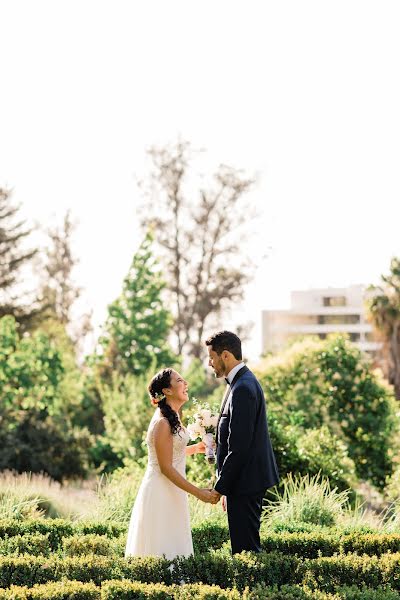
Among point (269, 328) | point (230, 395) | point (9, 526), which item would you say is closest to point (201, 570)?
point (230, 395)

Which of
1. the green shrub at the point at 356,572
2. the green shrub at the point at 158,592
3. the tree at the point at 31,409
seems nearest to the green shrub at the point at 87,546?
the green shrub at the point at 158,592

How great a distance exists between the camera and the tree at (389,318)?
36906mm

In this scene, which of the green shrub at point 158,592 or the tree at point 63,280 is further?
the tree at point 63,280

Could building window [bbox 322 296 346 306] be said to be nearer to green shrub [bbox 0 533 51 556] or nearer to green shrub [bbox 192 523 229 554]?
green shrub [bbox 192 523 229 554]

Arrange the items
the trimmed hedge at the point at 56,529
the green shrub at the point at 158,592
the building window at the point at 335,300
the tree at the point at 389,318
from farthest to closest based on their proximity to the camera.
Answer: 1. the building window at the point at 335,300
2. the tree at the point at 389,318
3. the trimmed hedge at the point at 56,529
4. the green shrub at the point at 158,592

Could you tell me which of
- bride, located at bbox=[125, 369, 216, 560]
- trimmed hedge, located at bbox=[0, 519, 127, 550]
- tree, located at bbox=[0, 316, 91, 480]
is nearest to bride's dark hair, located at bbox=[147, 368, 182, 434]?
bride, located at bbox=[125, 369, 216, 560]

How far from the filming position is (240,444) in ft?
21.8

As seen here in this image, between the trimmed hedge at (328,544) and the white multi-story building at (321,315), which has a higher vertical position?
the white multi-story building at (321,315)

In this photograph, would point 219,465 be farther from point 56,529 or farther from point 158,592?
point 56,529

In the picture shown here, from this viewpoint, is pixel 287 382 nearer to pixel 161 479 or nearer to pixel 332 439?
pixel 332 439

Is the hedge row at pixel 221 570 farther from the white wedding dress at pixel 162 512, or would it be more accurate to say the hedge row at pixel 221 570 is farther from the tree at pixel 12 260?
the tree at pixel 12 260

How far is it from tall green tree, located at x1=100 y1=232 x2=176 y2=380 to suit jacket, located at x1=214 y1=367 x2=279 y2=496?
61.5 feet

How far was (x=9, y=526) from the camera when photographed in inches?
352

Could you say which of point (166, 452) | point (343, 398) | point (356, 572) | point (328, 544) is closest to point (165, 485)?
point (166, 452)
